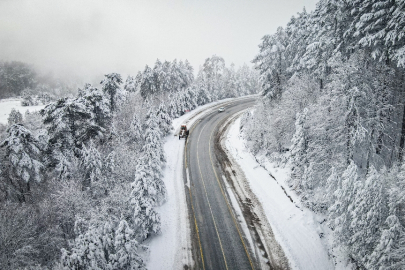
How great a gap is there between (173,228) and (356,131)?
17869 millimetres

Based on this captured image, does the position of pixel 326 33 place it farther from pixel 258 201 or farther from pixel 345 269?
pixel 345 269

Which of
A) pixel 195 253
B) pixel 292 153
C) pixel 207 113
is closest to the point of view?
pixel 195 253

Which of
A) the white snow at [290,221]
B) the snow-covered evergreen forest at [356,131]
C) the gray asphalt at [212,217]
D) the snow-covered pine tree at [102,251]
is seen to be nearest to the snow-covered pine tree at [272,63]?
the snow-covered evergreen forest at [356,131]

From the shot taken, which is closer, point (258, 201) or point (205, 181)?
point (258, 201)

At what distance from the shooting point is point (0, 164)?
2164 cm

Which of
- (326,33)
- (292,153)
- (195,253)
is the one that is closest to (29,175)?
(195,253)

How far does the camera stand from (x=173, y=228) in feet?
64.6

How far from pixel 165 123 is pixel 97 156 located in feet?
Result: 53.0

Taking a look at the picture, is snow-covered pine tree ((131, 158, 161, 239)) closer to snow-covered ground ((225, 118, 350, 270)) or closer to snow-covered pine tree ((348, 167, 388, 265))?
snow-covered ground ((225, 118, 350, 270))

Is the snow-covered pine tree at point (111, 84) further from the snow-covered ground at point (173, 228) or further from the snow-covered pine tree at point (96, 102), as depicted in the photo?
the snow-covered ground at point (173, 228)

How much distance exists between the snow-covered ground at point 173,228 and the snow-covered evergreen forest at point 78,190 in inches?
35.6

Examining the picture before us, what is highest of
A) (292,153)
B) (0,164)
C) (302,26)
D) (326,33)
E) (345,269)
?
(302,26)

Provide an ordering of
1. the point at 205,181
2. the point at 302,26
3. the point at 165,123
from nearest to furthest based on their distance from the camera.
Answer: the point at 205,181 → the point at 302,26 → the point at 165,123

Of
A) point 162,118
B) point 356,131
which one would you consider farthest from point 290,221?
point 162,118
